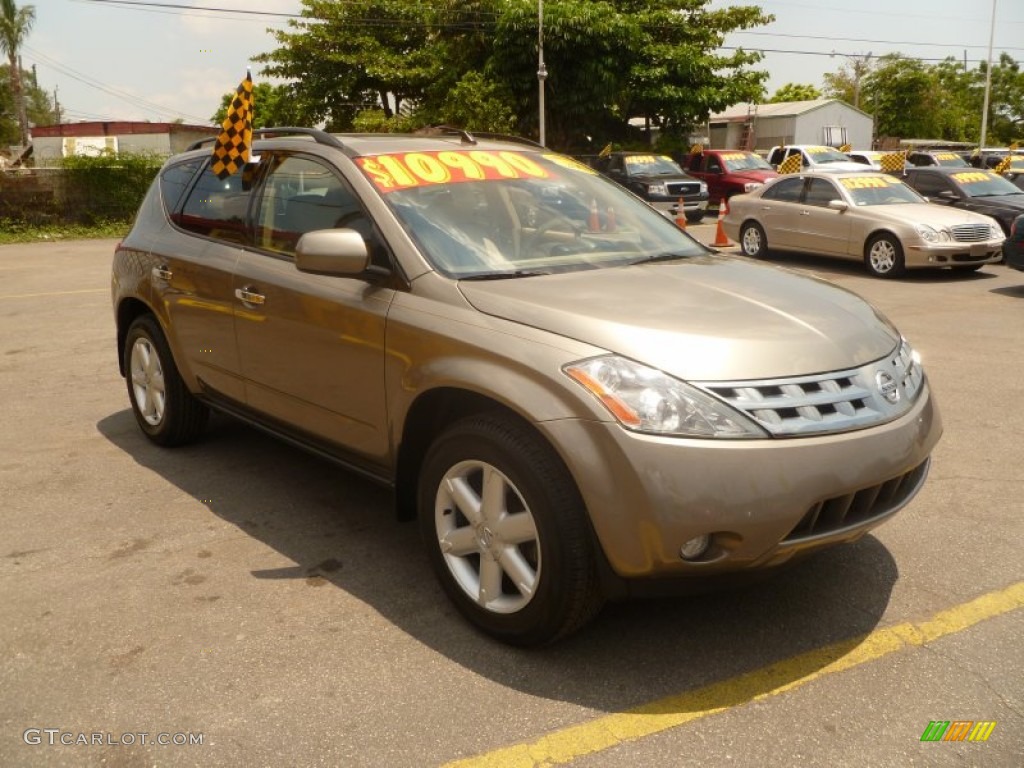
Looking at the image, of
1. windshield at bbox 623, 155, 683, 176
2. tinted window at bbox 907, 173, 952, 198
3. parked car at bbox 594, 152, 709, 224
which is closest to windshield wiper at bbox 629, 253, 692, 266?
tinted window at bbox 907, 173, 952, 198

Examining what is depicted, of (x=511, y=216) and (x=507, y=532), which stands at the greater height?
(x=511, y=216)

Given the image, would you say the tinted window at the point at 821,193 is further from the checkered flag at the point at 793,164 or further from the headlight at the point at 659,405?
the headlight at the point at 659,405

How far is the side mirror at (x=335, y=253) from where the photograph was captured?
3.58 meters

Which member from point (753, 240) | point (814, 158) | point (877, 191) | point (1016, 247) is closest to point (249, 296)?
point (1016, 247)

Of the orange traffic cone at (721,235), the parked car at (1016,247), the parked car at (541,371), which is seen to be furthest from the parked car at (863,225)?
the parked car at (541,371)

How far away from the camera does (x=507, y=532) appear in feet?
10.4

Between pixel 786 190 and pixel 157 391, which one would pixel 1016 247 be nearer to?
pixel 786 190

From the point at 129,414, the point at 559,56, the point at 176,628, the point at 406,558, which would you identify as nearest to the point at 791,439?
the point at 406,558

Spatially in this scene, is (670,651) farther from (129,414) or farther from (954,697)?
(129,414)

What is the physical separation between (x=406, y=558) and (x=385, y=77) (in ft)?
120

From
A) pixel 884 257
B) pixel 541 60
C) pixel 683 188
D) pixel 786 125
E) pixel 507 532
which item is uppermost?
pixel 541 60

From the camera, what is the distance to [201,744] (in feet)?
9.18

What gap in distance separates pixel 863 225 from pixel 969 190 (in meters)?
3.45

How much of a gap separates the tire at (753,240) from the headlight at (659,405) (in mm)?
12844
